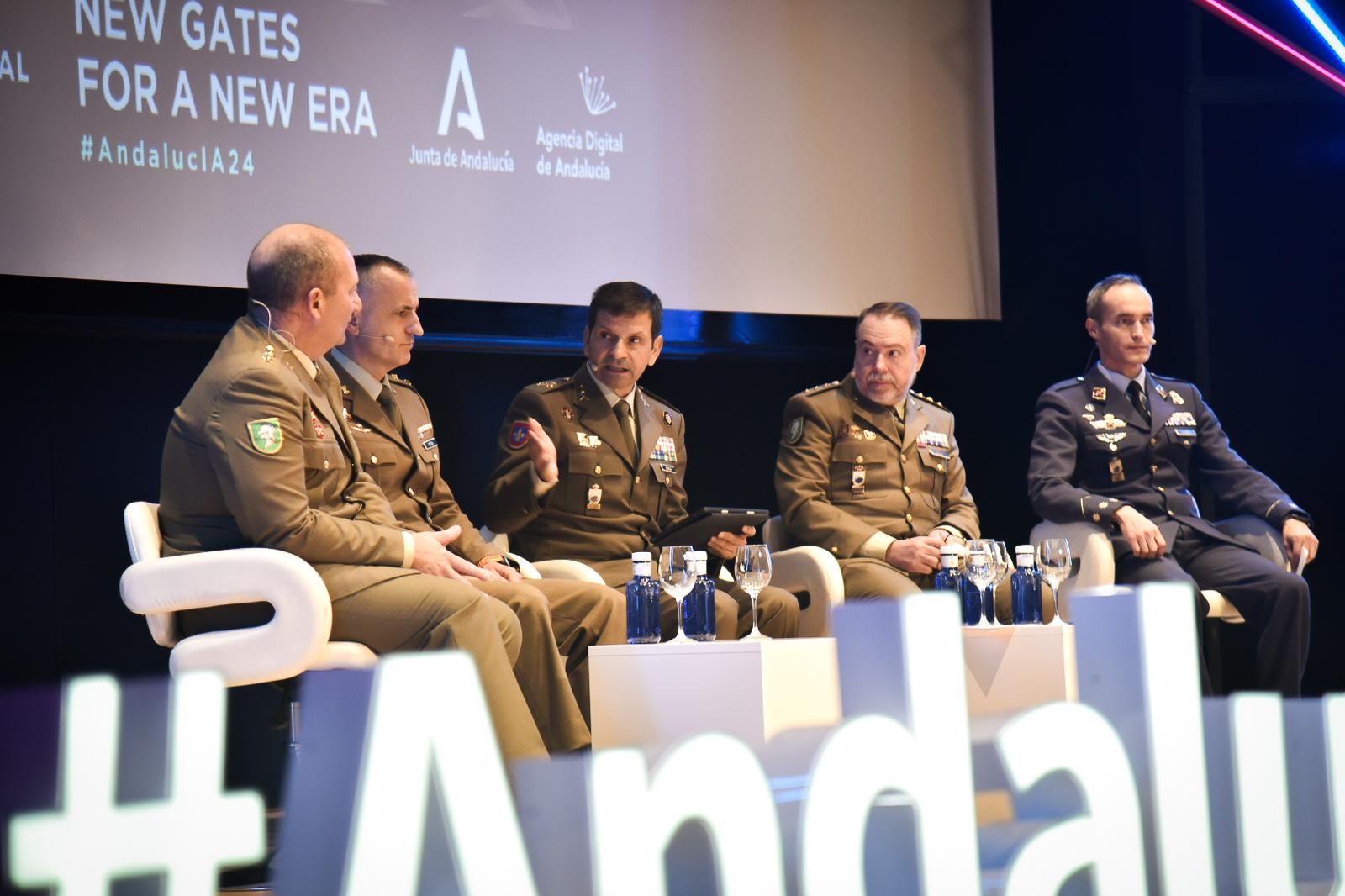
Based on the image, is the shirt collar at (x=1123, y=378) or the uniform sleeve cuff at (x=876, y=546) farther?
the shirt collar at (x=1123, y=378)

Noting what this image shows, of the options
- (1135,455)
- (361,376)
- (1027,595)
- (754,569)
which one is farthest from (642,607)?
(1135,455)

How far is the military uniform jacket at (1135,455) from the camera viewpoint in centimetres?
436

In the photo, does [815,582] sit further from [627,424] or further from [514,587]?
[514,587]

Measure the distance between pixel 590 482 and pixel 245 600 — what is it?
58.6 inches

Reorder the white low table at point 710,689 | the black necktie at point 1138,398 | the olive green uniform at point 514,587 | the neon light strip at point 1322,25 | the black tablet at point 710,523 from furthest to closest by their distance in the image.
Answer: the neon light strip at point 1322,25 → the black necktie at point 1138,398 → the black tablet at point 710,523 → the olive green uniform at point 514,587 → the white low table at point 710,689

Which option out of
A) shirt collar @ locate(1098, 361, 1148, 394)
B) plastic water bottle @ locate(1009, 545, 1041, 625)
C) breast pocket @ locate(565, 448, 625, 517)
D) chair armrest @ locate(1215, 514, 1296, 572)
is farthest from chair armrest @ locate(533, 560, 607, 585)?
chair armrest @ locate(1215, 514, 1296, 572)

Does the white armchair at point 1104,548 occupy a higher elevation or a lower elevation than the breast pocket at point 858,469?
lower

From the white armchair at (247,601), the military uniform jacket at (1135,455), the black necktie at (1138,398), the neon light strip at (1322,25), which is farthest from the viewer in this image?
the neon light strip at (1322,25)

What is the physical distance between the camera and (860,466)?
14.2 feet

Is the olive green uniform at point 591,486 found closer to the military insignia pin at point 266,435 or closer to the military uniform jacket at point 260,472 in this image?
the military uniform jacket at point 260,472

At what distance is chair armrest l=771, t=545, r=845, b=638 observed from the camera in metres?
3.85

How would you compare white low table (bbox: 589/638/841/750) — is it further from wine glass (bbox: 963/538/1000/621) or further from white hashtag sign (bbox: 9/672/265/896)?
white hashtag sign (bbox: 9/672/265/896)

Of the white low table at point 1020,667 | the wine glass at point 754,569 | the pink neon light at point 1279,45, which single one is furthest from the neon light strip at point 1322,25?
the wine glass at point 754,569

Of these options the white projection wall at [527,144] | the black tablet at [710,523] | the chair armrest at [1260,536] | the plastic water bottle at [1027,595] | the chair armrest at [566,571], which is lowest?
the plastic water bottle at [1027,595]
